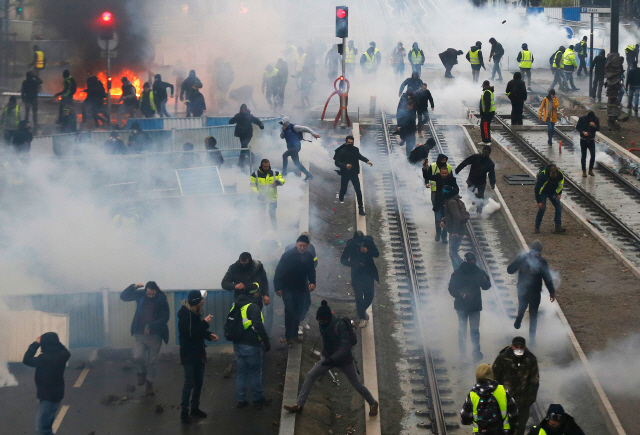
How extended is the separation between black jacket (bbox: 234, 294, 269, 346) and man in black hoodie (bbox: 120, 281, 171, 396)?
885 millimetres

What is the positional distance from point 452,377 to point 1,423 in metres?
4.90

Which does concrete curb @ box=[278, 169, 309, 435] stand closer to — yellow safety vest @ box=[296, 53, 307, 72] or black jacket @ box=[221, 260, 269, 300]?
black jacket @ box=[221, 260, 269, 300]

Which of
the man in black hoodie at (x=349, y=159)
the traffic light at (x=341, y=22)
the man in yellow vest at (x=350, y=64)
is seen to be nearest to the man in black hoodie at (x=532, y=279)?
the man in black hoodie at (x=349, y=159)

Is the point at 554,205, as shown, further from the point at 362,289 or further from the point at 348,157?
the point at 362,289

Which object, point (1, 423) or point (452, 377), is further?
point (452, 377)

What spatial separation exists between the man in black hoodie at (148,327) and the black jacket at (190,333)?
0.65 meters

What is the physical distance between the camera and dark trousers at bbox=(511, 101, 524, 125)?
21.7 m

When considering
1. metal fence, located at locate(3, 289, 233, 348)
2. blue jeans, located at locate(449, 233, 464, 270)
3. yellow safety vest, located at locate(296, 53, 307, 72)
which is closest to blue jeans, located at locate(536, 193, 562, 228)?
blue jeans, located at locate(449, 233, 464, 270)

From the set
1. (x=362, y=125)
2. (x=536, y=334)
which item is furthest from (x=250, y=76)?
(x=536, y=334)

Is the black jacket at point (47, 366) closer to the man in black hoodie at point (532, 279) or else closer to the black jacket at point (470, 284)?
the black jacket at point (470, 284)

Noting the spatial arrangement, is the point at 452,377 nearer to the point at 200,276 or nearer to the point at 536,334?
the point at 536,334

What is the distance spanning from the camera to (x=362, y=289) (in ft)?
34.2

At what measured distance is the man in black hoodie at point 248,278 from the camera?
9.15 m

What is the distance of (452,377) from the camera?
9742mm
